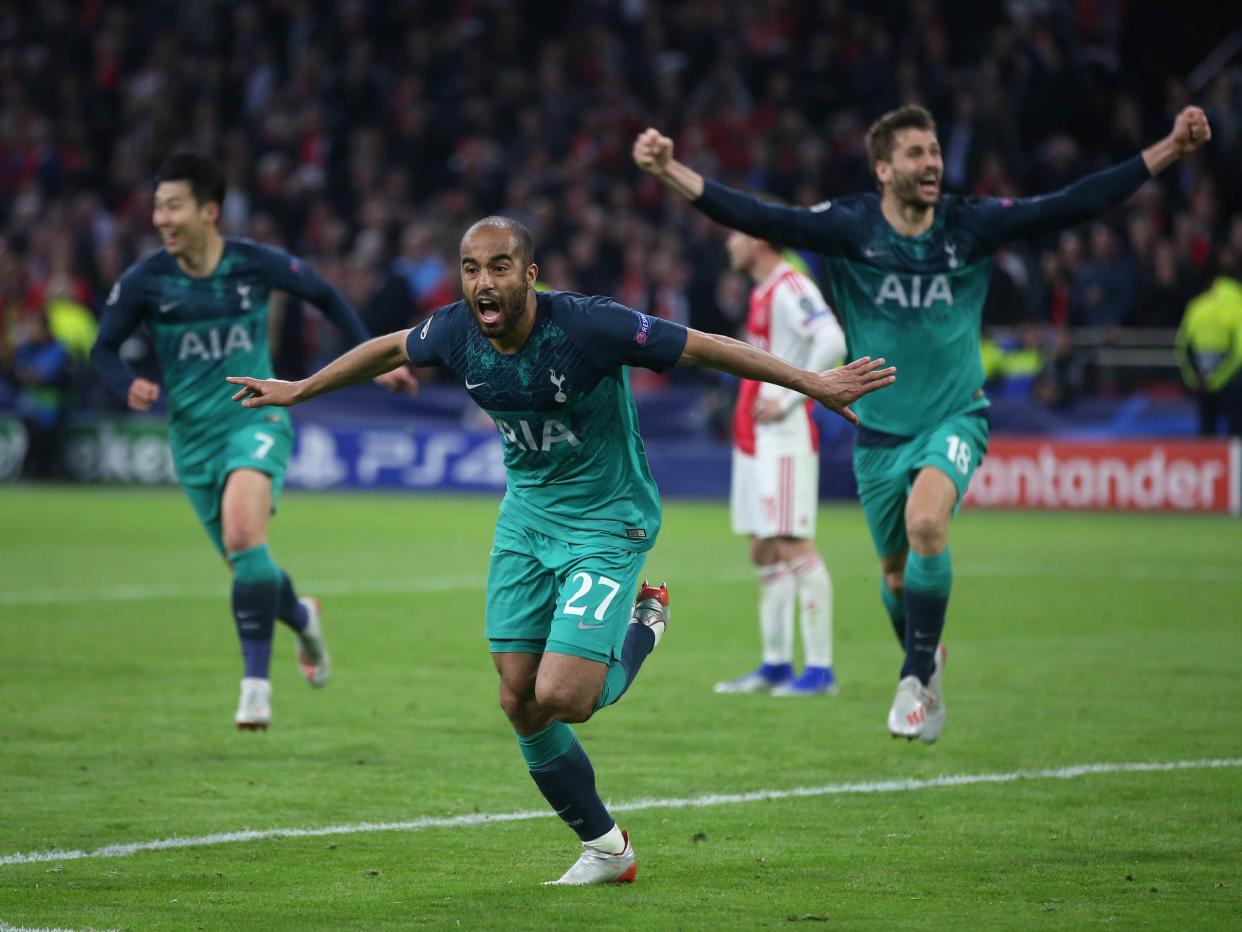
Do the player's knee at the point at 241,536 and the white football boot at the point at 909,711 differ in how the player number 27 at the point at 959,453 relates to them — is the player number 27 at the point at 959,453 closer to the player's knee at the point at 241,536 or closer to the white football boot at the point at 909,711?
the white football boot at the point at 909,711

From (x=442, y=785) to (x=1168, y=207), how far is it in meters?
17.9

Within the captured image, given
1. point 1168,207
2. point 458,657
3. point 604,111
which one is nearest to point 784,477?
point 458,657

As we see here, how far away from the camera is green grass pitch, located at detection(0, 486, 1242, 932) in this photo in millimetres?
5949

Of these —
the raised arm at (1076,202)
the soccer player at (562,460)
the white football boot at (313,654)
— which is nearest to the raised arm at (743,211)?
the raised arm at (1076,202)

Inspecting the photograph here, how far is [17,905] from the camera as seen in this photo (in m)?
5.80

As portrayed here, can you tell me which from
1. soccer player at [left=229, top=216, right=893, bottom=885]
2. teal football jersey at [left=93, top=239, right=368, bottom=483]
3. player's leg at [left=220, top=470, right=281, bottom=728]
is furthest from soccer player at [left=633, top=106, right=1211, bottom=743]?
player's leg at [left=220, top=470, right=281, bottom=728]

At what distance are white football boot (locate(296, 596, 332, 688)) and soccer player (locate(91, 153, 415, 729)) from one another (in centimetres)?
24

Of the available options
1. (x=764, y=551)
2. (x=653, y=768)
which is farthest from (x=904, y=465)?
(x=764, y=551)

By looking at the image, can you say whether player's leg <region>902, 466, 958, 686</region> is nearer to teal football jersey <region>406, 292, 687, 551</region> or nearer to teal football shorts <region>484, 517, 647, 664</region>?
teal football jersey <region>406, 292, 687, 551</region>

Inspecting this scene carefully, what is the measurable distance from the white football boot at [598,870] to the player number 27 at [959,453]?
2.72 metres

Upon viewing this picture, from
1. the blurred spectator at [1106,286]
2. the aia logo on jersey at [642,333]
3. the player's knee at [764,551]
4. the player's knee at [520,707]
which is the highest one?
the blurred spectator at [1106,286]

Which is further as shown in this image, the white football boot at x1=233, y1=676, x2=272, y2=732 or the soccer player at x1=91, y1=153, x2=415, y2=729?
the soccer player at x1=91, y1=153, x2=415, y2=729

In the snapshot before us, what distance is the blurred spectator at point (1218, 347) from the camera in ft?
68.0

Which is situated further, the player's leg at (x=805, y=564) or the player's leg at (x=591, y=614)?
the player's leg at (x=805, y=564)
